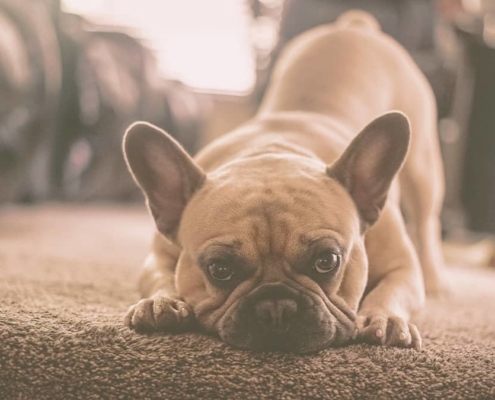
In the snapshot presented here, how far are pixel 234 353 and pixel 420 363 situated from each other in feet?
1.05

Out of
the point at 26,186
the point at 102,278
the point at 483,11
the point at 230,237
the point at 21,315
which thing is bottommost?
the point at 26,186

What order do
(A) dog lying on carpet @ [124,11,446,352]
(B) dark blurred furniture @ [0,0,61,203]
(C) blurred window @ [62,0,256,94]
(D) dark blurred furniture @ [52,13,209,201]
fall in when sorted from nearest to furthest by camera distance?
(A) dog lying on carpet @ [124,11,446,352], (B) dark blurred furniture @ [0,0,61,203], (D) dark blurred furniture @ [52,13,209,201], (C) blurred window @ [62,0,256,94]

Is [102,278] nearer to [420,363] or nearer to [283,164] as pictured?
[283,164]

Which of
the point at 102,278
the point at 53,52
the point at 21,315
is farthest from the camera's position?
the point at 53,52

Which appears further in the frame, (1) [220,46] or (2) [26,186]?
(1) [220,46]

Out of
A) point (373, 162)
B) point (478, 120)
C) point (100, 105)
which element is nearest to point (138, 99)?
point (100, 105)

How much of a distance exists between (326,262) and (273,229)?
124 mm

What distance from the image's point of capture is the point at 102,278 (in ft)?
5.81

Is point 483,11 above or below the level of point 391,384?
above

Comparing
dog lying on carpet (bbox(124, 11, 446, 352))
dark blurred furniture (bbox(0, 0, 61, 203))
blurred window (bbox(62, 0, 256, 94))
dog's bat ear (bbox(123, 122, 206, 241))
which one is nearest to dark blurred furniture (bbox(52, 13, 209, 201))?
dark blurred furniture (bbox(0, 0, 61, 203))

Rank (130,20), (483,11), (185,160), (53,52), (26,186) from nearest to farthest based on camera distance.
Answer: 1. (185,160)
2. (53,52)
3. (26,186)
4. (483,11)
5. (130,20)

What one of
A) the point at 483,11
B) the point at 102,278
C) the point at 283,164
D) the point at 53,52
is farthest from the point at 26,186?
the point at 483,11

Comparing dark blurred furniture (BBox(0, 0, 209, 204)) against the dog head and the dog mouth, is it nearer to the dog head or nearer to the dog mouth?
the dog head

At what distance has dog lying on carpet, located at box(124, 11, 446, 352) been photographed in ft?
3.79
